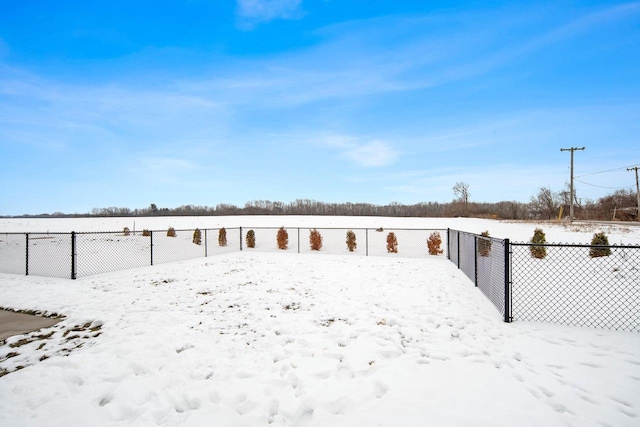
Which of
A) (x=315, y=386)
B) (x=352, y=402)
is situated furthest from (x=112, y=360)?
(x=352, y=402)

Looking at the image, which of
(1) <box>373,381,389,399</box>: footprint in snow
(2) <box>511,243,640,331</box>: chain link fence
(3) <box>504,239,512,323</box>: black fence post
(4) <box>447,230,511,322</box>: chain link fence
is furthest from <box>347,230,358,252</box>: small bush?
(1) <box>373,381,389,399</box>: footprint in snow

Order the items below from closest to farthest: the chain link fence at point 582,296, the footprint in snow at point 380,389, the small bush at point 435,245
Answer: the footprint in snow at point 380,389 < the chain link fence at point 582,296 < the small bush at point 435,245

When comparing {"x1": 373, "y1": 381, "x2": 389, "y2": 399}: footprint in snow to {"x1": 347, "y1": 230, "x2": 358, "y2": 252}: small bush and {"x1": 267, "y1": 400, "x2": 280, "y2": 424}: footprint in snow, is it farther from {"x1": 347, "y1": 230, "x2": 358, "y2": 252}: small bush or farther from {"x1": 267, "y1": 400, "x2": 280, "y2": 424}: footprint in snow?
{"x1": 347, "y1": 230, "x2": 358, "y2": 252}: small bush

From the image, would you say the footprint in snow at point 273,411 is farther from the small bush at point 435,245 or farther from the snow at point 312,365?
the small bush at point 435,245

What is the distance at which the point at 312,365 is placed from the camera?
12.4 ft

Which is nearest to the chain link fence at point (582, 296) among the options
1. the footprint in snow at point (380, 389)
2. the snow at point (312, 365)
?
the snow at point (312, 365)

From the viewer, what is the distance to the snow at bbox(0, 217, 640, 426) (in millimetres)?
2900

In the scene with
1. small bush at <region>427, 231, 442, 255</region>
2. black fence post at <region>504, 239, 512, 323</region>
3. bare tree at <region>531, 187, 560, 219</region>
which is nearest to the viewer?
black fence post at <region>504, 239, 512, 323</region>

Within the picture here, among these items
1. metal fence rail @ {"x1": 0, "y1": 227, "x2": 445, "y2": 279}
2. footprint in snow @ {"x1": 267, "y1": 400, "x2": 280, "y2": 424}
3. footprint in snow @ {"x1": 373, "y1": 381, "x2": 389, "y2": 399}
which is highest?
footprint in snow @ {"x1": 373, "y1": 381, "x2": 389, "y2": 399}

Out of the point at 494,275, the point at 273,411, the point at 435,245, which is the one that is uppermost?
the point at 494,275

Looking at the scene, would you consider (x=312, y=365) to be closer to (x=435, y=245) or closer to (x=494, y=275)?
(x=494, y=275)

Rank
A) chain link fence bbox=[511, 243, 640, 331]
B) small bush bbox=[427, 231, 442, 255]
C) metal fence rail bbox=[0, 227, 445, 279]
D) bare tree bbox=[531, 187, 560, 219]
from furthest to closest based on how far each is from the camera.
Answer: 1. bare tree bbox=[531, 187, 560, 219]
2. small bush bbox=[427, 231, 442, 255]
3. metal fence rail bbox=[0, 227, 445, 279]
4. chain link fence bbox=[511, 243, 640, 331]

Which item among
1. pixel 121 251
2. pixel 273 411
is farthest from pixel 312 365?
pixel 121 251

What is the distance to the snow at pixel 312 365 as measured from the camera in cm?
290
